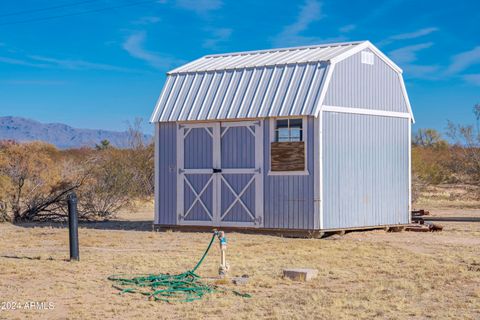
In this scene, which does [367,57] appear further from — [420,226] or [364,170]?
[420,226]

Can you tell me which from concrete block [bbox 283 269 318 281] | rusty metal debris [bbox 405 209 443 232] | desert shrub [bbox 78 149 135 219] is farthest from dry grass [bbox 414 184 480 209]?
concrete block [bbox 283 269 318 281]

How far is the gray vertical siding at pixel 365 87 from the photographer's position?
65.0 feet

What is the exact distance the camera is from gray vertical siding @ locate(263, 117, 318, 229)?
63.2ft

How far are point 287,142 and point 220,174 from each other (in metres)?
1.99

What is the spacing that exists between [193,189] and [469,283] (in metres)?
9.89

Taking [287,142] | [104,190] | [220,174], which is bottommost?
[104,190]

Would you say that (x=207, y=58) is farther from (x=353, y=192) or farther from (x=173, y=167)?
(x=353, y=192)

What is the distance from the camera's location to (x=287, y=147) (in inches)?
768

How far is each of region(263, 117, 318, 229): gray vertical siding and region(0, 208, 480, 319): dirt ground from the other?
857 millimetres

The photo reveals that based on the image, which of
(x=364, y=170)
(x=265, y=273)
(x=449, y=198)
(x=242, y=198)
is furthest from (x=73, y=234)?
(x=449, y=198)

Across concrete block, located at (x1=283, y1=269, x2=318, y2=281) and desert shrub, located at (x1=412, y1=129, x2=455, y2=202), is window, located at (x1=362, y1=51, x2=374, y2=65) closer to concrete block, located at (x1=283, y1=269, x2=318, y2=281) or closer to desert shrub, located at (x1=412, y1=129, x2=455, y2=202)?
concrete block, located at (x1=283, y1=269, x2=318, y2=281)

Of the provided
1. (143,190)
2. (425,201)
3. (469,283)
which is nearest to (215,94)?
(469,283)

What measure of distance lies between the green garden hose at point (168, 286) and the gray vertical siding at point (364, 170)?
23.9 ft

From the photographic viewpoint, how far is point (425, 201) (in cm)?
3453
